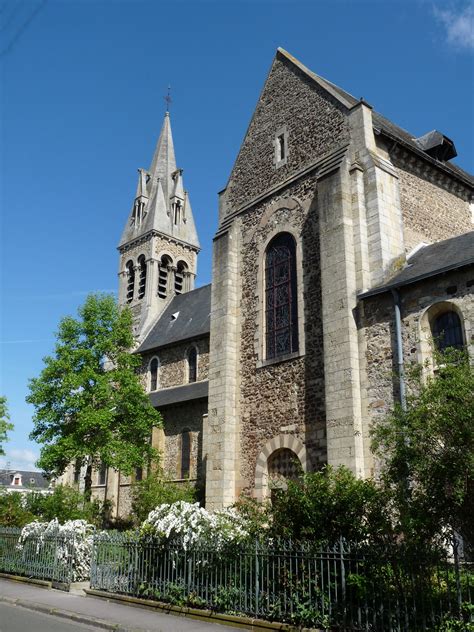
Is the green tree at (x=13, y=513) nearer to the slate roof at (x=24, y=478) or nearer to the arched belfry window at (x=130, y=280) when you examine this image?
the arched belfry window at (x=130, y=280)

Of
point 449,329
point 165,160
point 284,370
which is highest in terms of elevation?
point 165,160

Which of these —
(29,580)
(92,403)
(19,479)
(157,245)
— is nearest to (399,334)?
(29,580)

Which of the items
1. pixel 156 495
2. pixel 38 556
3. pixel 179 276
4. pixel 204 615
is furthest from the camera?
pixel 179 276

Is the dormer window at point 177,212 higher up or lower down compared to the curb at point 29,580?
higher up

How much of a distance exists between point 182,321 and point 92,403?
419 inches

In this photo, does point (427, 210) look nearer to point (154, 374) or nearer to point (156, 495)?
point (156, 495)

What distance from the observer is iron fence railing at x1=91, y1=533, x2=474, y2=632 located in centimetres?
746

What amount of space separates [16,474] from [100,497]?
57580mm

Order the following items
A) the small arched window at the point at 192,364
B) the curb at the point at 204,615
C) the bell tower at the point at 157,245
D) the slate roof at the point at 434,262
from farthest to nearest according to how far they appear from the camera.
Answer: the bell tower at the point at 157,245
the small arched window at the point at 192,364
the slate roof at the point at 434,262
the curb at the point at 204,615

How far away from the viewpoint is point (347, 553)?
329 inches

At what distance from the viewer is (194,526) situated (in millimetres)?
11430

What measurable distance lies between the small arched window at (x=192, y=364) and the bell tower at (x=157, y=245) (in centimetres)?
985

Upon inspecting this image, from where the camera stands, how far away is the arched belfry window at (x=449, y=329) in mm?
12203

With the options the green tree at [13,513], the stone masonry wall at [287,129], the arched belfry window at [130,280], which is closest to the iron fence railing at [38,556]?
the green tree at [13,513]
